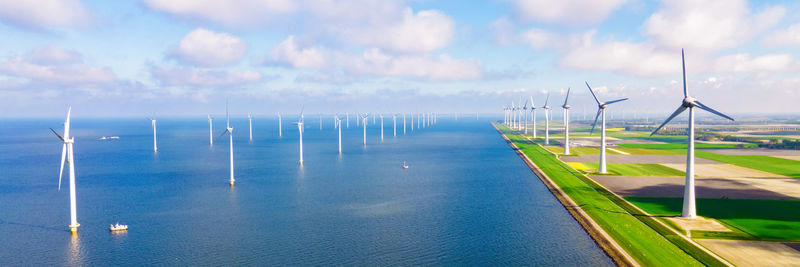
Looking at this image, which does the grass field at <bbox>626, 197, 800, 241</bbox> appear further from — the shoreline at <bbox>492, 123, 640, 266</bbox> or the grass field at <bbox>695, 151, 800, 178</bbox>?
the grass field at <bbox>695, 151, 800, 178</bbox>

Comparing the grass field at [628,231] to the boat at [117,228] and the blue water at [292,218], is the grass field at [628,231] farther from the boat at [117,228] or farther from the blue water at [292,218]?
the boat at [117,228]

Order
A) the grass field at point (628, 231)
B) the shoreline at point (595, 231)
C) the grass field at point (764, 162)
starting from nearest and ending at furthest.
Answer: the grass field at point (628, 231) → the shoreline at point (595, 231) → the grass field at point (764, 162)

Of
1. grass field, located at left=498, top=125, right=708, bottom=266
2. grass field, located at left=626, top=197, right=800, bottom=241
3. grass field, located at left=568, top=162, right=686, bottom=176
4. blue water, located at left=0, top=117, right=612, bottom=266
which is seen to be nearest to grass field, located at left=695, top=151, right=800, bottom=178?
grass field, located at left=568, top=162, right=686, bottom=176

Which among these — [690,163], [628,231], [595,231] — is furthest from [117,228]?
[690,163]

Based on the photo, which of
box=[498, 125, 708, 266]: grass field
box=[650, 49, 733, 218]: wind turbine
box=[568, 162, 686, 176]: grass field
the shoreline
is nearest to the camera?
box=[498, 125, 708, 266]: grass field

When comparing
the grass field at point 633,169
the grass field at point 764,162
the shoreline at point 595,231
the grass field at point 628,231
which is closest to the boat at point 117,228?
the shoreline at point 595,231
